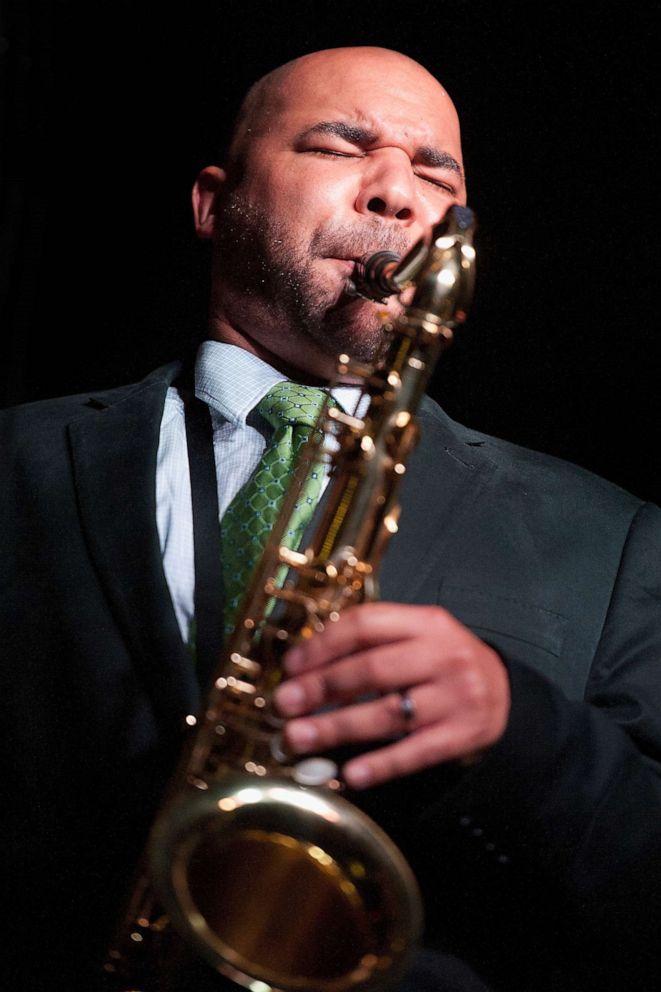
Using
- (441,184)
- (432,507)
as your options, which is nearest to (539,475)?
(432,507)

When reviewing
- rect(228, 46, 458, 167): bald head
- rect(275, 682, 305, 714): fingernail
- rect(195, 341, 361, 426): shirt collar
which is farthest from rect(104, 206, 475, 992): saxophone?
rect(228, 46, 458, 167): bald head

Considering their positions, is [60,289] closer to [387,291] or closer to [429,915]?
[387,291]

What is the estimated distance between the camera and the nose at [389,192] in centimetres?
248

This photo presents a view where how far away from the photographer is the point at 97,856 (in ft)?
6.14

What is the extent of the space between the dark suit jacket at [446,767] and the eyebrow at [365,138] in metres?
0.83

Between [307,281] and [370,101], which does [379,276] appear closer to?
[307,281]

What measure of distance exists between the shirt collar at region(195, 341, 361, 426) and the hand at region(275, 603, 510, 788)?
3.63ft

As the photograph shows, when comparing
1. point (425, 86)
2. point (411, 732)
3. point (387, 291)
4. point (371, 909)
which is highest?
point (425, 86)

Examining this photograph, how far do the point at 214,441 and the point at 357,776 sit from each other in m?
1.22

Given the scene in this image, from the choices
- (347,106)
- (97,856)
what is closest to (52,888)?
(97,856)

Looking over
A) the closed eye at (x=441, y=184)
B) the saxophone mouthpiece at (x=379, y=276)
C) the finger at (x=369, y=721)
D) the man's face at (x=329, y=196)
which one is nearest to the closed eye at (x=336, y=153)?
the man's face at (x=329, y=196)

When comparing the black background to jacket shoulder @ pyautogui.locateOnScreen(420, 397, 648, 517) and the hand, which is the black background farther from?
the hand

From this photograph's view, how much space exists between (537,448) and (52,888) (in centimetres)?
188

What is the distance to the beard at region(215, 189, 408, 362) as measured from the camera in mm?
2479
